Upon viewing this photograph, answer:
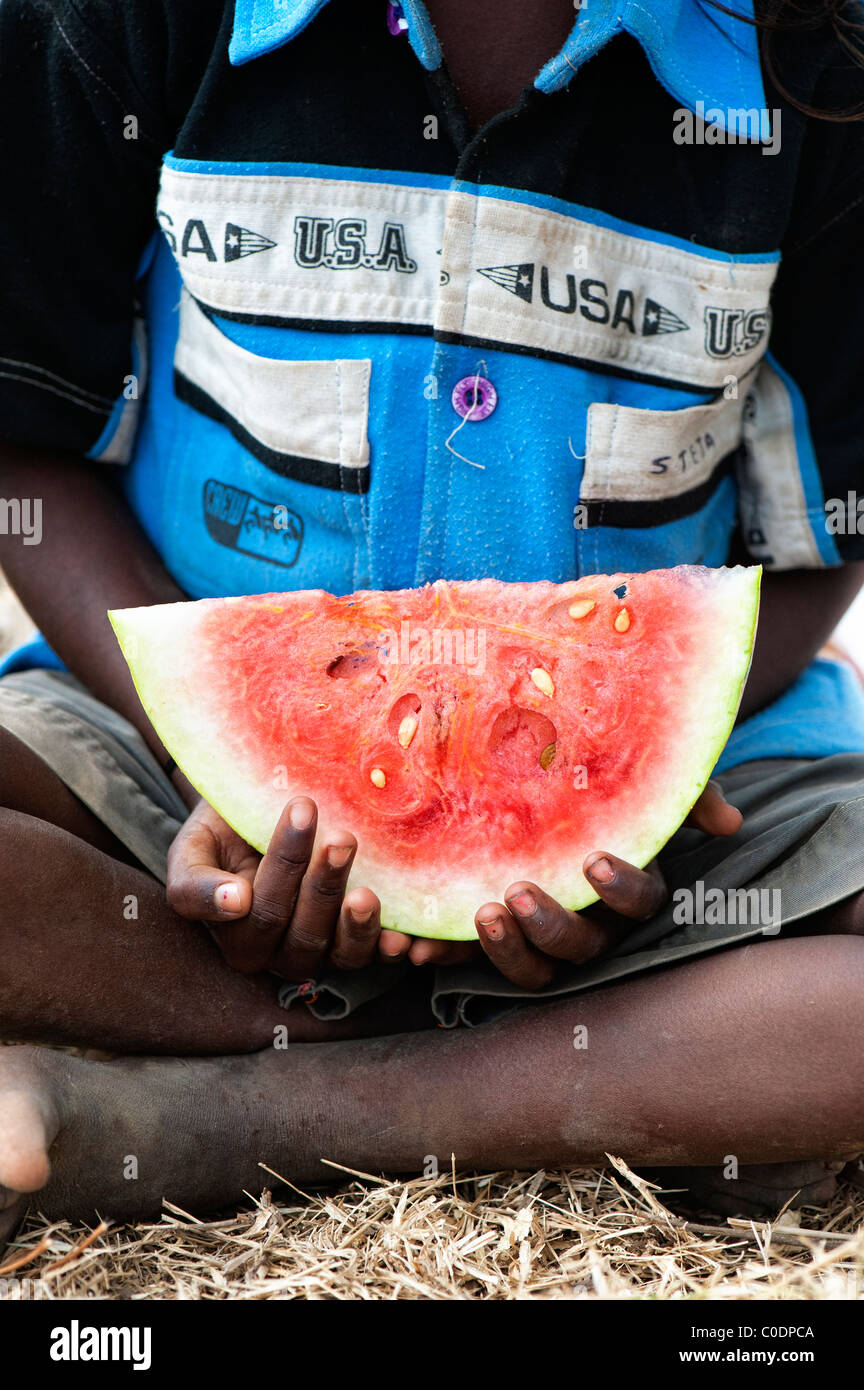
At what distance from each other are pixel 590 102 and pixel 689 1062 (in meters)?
1.07

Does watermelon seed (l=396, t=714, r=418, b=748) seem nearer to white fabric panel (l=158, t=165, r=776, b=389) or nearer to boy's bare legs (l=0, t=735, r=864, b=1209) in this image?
boy's bare legs (l=0, t=735, r=864, b=1209)

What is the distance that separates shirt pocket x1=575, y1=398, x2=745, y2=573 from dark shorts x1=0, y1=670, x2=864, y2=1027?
34cm

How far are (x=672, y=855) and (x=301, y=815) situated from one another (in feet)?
1.84

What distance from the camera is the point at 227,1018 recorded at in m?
1.35

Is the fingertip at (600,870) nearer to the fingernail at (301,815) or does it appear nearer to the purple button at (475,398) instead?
the fingernail at (301,815)

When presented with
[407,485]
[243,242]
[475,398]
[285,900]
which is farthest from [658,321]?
[285,900]

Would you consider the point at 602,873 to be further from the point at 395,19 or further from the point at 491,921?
the point at 395,19

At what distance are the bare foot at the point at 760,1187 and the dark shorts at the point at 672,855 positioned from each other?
23 cm

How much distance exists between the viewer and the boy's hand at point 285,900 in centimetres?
114

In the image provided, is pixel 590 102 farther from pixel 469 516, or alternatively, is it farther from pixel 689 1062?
pixel 689 1062

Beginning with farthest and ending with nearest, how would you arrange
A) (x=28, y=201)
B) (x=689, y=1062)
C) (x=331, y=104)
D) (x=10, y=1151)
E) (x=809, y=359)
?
(x=809, y=359) < (x=28, y=201) < (x=331, y=104) < (x=689, y=1062) < (x=10, y=1151)

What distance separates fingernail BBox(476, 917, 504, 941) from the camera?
1158mm

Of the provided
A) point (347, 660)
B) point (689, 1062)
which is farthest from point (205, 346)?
point (689, 1062)

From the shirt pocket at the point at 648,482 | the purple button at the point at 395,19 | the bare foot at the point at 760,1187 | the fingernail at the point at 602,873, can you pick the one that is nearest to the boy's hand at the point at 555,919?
the fingernail at the point at 602,873
